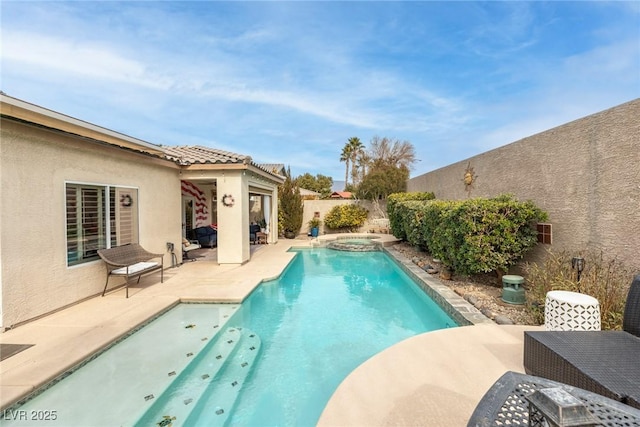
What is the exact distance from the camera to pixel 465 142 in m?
23.4

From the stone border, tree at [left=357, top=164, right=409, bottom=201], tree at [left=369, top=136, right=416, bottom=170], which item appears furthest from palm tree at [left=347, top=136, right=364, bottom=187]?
the stone border

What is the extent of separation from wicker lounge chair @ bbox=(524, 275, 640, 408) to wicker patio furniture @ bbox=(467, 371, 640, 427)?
100 centimetres

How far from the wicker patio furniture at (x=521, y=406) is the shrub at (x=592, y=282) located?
14.3ft

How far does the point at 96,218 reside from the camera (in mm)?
7586

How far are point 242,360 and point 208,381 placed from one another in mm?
798

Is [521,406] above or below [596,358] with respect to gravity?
above

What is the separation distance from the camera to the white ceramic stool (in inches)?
167

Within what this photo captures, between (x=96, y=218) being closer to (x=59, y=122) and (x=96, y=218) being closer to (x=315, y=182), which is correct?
(x=59, y=122)

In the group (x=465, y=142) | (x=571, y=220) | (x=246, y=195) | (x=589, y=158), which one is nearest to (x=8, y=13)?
(x=246, y=195)

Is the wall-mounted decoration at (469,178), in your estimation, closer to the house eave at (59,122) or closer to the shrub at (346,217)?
the shrub at (346,217)

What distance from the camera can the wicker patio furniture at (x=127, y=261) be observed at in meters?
7.41

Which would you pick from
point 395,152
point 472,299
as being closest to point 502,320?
point 472,299

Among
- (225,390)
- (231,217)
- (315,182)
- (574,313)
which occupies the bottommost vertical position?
(225,390)

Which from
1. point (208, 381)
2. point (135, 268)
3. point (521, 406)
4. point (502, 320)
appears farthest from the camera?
point (135, 268)
